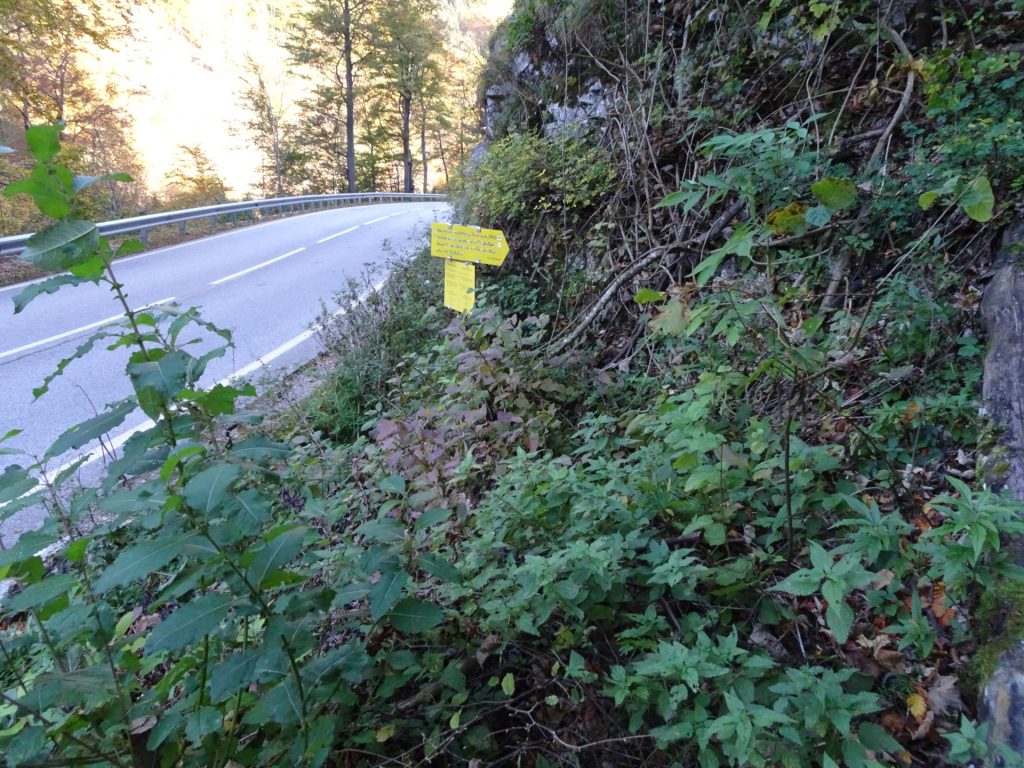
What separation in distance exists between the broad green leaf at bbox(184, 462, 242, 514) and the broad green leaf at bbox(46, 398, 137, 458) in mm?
251

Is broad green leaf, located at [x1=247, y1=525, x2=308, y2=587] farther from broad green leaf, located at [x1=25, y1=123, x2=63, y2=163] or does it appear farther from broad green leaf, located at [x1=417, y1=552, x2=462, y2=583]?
broad green leaf, located at [x1=25, y1=123, x2=63, y2=163]

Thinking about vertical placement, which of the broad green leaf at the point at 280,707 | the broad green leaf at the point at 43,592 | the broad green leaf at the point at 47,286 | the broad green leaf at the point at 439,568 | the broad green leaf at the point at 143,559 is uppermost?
the broad green leaf at the point at 47,286

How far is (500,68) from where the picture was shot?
315 inches

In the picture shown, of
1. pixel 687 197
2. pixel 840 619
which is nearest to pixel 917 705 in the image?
pixel 840 619

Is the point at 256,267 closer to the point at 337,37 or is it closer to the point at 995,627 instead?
the point at 995,627

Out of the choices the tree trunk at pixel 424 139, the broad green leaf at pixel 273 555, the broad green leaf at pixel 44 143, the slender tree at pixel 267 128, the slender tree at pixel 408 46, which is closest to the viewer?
the broad green leaf at pixel 44 143

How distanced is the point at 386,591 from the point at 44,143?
1.46m

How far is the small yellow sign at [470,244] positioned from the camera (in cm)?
472

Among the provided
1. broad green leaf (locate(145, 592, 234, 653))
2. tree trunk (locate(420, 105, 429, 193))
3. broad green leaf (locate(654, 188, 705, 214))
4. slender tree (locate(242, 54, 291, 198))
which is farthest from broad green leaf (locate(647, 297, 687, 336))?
tree trunk (locate(420, 105, 429, 193))

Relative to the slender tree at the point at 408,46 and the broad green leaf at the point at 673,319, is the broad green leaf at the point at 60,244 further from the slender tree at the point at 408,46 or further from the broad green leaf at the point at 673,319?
the slender tree at the point at 408,46

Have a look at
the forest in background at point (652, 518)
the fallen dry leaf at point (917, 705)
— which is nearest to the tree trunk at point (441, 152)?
the forest in background at point (652, 518)

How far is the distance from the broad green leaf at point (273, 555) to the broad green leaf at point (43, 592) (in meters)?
0.48

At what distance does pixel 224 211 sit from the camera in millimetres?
16547

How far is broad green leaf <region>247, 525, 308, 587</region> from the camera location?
4.83 feet
